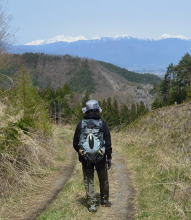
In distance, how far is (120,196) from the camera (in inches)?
371

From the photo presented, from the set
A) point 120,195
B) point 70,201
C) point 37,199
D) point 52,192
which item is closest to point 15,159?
point 52,192

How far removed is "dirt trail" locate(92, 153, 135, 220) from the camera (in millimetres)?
7945

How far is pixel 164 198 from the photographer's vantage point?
8828 mm

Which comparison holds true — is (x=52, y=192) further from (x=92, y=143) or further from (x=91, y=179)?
(x=92, y=143)

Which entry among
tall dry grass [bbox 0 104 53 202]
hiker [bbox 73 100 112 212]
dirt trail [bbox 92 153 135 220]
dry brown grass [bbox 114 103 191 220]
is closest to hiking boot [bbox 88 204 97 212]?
hiker [bbox 73 100 112 212]

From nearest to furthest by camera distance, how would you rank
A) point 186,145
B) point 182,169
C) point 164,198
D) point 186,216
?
point 186,216 → point 164,198 → point 182,169 → point 186,145

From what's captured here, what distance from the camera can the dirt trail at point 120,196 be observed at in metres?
7.95

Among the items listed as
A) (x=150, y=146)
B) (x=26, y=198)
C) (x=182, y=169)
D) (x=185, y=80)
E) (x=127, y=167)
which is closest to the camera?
(x=26, y=198)

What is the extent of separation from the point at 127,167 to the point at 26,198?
16.2ft

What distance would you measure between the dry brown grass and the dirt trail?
206 mm

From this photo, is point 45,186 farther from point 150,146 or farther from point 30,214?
point 150,146

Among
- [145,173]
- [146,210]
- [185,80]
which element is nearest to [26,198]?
[146,210]

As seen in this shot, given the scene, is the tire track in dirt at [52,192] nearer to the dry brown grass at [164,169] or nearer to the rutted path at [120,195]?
the rutted path at [120,195]

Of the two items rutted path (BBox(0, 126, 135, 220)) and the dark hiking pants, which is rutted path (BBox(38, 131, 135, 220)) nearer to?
rutted path (BBox(0, 126, 135, 220))
